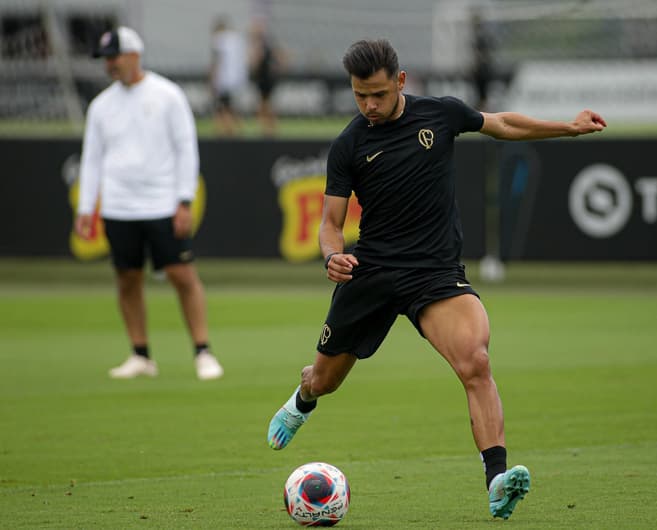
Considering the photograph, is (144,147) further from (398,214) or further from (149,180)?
(398,214)

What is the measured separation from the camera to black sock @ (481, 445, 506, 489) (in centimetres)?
641

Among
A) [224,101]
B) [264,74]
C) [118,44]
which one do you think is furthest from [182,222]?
[224,101]

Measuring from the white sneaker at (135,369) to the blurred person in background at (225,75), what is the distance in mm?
12673

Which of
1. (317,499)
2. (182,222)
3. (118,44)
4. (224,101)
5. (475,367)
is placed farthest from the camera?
(224,101)

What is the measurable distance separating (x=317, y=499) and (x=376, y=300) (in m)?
1.09

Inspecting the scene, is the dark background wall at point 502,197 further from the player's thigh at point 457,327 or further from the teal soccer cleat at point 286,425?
the player's thigh at point 457,327

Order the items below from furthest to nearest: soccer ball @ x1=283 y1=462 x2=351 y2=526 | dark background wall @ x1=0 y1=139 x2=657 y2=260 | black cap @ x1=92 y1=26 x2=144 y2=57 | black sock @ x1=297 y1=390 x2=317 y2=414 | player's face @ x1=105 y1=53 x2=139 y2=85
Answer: dark background wall @ x1=0 y1=139 x2=657 y2=260 → player's face @ x1=105 y1=53 x2=139 y2=85 → black cap @ x1=92 y1=26 x2=144 y2=57 → black sock @ x1=297 y1=390 x2=317 y2=414 → soccer ball @ x1=283 y1=462 x2=351 y2=526

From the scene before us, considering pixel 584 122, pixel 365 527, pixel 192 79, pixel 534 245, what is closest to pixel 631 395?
pixel 584 122

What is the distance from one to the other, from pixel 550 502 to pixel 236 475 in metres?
1.78

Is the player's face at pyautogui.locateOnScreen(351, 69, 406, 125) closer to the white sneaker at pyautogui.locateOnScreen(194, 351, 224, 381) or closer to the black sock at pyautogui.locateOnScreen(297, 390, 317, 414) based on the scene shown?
the black sock at pyautogui.locateOnScreen(297, 390, 317, 414)

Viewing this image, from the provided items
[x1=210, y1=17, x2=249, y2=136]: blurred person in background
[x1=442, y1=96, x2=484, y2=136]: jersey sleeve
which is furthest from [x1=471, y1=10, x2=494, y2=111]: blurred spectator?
[x1=442, y1=96, x2=484, y2=136]: jersey sleeve

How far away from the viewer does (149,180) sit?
11219mm

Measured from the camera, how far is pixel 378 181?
6926 millimetres

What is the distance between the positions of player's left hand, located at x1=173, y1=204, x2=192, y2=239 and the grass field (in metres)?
1.16
